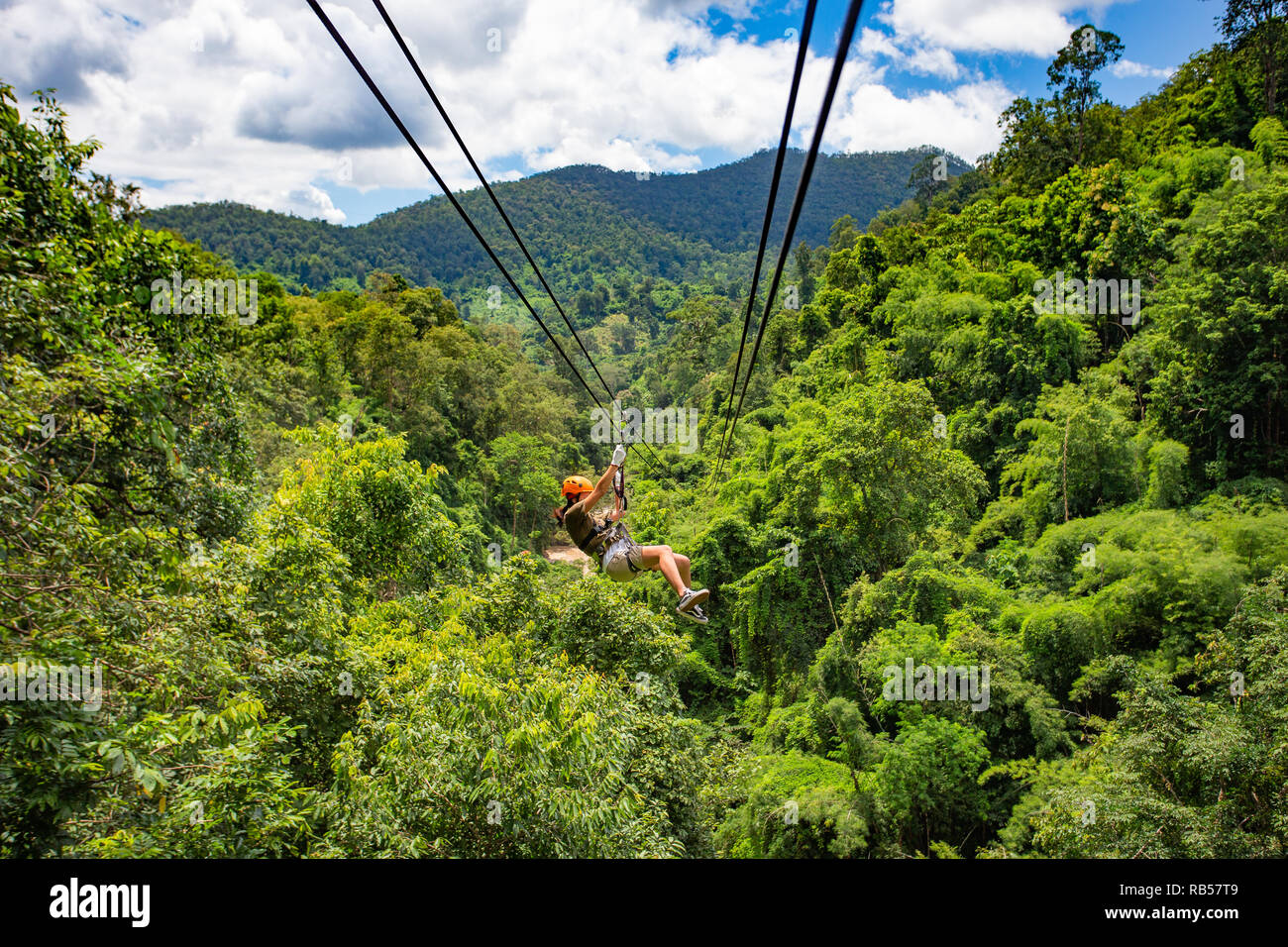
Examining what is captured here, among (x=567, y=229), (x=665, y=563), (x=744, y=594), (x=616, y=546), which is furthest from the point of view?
(x=567, y=229)

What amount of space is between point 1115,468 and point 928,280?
14.7m

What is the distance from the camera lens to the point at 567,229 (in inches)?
6004

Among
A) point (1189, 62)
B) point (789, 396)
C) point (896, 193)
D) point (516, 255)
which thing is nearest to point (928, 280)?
point (789, 396)

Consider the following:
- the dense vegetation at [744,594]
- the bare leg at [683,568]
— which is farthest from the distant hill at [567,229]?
the bare leg at [683,568]

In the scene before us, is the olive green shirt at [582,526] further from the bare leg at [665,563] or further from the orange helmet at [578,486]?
the bare leg at [665,563]

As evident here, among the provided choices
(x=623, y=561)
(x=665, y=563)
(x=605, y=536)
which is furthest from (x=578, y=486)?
(x=665, y=563)

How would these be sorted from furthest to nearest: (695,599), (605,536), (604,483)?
(605,536)
(695,599)
(604,483)

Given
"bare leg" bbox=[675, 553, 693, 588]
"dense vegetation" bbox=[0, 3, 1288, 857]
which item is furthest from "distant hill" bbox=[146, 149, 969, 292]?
"bare leg" bbox=[675, 553, 693, 588]

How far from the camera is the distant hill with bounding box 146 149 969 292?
116 m

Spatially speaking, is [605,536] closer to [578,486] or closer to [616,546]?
[616,546]

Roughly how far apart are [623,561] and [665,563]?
332mm

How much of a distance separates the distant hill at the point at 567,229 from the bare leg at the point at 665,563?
9464 cm

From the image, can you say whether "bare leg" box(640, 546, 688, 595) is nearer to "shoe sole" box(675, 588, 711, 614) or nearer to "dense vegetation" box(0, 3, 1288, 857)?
"shoe sole" box(675, 588, 711, 614)

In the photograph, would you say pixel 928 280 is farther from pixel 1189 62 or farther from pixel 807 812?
pixel 807 812
